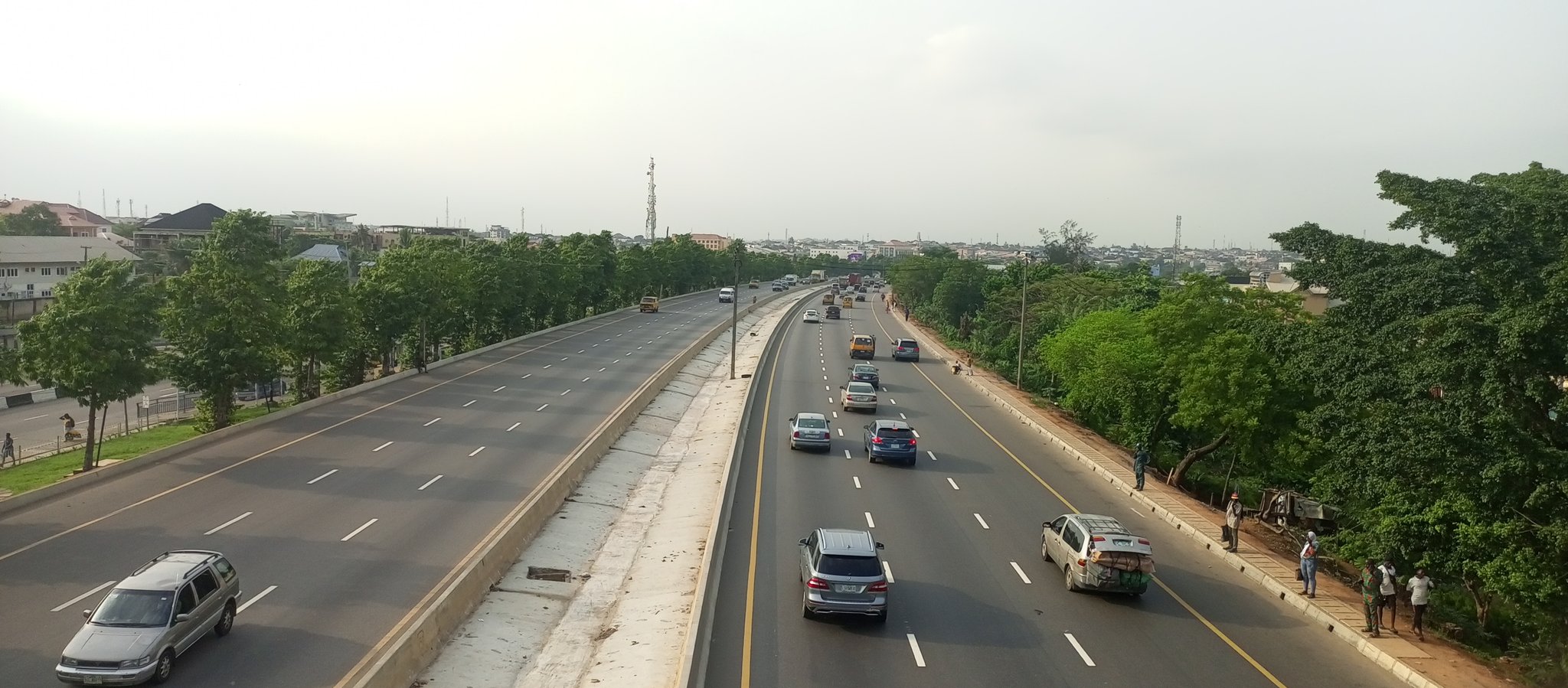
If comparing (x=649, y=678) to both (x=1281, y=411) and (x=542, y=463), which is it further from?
(x=1281, y=411)

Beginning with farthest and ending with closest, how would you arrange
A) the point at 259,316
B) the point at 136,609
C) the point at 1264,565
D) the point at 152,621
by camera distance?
1. the point at 259,316
2. the point at 1264,565
3. the point at 136,609
4. the point at 152,621

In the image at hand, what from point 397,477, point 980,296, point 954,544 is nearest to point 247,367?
point 397,477

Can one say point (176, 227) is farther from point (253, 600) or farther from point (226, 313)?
point (253, 600)

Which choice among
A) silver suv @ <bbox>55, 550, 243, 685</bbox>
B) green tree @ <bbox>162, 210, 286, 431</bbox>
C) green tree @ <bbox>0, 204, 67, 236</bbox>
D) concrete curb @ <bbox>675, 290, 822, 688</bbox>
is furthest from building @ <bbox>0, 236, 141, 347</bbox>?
silver suv @ <bbox>55, 550, 243, 685</bbox>

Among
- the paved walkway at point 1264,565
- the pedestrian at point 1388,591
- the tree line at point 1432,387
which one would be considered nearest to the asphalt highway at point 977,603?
the paved walkway at point 1264,565

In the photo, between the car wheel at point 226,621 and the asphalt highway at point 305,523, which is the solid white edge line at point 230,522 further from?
the car wheel at point 226,621

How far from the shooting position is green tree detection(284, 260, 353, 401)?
44969mm

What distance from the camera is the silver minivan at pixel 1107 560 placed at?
19078 millimetres

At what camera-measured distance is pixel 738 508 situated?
26.7m

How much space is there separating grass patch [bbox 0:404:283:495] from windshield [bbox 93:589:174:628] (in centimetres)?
1767

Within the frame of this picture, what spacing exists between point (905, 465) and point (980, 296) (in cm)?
7540

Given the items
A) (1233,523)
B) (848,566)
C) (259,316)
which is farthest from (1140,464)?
(259,316)

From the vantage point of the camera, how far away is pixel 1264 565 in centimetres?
2228

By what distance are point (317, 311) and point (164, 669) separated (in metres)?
33.8
